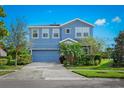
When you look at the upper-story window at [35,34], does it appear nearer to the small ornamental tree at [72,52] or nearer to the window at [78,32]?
the window at [78,32]

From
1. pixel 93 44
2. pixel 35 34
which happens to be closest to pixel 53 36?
pixel 35 34

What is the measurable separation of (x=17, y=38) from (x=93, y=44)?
8.47 metres

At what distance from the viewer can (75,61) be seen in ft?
79.6

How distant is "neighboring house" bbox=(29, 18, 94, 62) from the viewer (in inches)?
1199

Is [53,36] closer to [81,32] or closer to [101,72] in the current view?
[81,32]

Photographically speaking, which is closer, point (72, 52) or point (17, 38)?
point (17, 38)

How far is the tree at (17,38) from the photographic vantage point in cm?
2427

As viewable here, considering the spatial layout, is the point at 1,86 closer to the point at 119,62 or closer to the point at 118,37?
the point at 119,62

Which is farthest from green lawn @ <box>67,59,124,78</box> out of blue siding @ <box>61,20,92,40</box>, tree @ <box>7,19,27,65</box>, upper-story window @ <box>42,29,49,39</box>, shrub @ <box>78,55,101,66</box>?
upper-story window @ <box>42,29,49,39</box>

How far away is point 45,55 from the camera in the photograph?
30578 mm

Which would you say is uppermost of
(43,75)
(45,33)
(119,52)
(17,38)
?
(45,33)

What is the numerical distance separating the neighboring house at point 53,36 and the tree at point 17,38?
5419 mm
